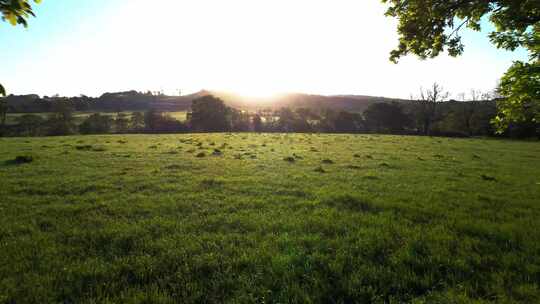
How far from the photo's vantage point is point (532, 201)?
841cm

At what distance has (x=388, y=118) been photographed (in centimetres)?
7856

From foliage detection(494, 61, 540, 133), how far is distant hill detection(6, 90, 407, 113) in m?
115

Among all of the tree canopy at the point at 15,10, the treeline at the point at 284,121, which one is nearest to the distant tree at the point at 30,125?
the treeline at the point at 284,121

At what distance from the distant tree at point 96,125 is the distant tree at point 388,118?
262 feet

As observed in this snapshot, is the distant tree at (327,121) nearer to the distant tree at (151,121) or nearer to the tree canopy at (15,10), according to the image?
the distant tree at (151,121)

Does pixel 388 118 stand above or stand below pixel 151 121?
above

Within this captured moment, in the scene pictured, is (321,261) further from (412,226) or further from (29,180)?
(29,180)

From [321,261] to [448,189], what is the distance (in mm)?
8409

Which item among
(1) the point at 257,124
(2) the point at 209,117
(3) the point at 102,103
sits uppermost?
(3) the point at 102,103

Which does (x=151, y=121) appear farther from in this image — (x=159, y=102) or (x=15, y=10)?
(x=159, y=102)

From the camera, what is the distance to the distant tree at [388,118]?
258 ft

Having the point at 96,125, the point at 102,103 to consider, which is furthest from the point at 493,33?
the point at 102,103

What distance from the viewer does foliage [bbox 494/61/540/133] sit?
851cm

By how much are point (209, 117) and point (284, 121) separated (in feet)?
75.8
